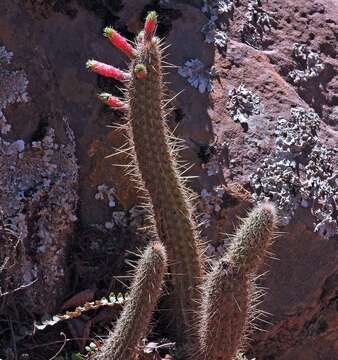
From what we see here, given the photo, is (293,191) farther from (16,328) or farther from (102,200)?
(16,328)

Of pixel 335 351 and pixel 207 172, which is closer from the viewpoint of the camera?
pixel 207 172

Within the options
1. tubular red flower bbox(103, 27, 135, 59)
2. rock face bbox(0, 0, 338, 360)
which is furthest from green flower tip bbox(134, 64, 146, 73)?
rock face bbox(0, 0, 338, 360)

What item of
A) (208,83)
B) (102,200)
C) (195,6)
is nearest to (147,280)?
(102,200)

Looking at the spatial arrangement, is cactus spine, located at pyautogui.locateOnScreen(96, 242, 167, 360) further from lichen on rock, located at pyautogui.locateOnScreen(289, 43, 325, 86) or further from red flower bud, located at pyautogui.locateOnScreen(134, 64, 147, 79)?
lichen on rock, located at pyautogui.locateOnScreen(289, 43, 325, 86)

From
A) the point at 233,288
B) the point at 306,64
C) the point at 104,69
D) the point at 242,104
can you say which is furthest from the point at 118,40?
the point at 306,64

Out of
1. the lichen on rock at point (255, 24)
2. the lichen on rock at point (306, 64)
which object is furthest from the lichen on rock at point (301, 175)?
the lichen on rock at point (255, 24)

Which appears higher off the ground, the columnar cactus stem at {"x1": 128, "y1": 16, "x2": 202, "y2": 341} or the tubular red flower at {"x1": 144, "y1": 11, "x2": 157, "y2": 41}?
the tubular red flower at {"x1": 144, "y1": 11, "x2": 157, "y2": 41}

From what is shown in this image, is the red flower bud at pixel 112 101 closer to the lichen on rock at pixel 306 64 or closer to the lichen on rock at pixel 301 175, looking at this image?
the lichen on rock at pixel 301 175
